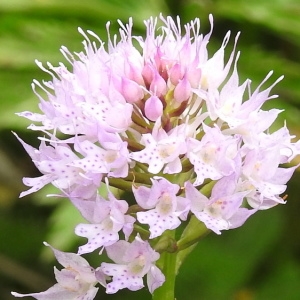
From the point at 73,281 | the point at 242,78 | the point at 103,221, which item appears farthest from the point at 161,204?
the point at 242,78

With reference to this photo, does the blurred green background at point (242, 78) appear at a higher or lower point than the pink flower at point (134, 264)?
lower

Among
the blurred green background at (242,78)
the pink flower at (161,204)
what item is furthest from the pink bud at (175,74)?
the blurred green background at (242,78)

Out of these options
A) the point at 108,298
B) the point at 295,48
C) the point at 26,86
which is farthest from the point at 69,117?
the point at 295,48

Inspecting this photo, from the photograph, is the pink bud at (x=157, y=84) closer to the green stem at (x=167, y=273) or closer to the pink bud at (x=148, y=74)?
the pink bud at (x=148, y=74)

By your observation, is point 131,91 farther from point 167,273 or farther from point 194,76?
point 167,273

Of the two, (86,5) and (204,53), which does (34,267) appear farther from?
(204,53)

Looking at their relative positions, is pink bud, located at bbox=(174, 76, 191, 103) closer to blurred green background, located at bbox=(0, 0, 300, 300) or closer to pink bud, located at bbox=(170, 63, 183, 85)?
pink bud, located at bbox=(170, 63, 183, 85)
